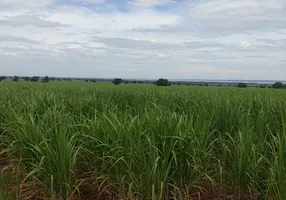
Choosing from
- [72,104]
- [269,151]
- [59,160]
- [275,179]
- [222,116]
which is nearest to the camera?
[275,179]

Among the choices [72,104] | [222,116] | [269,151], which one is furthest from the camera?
[72,104]

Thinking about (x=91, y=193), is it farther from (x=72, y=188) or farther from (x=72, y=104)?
(x=72, y=104)

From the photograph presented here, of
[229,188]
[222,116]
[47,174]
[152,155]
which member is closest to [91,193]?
[47,174]

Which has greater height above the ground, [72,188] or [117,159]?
[117,159]

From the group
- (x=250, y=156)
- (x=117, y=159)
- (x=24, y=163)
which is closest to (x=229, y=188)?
(x=250, y=156)

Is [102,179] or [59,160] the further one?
[102,179]

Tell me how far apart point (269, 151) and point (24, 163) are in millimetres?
2613

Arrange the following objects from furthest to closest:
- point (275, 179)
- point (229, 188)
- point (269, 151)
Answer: point (269, 151), point (229, 188), point (275, 179)

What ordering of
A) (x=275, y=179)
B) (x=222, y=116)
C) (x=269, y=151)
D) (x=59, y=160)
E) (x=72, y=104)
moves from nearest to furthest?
(x=275, y=179) < (x=59, y=160) < (x=269, y=151) < (x=222, y=116) < (x=72, y=104)

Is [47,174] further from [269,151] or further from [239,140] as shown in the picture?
[269,151]

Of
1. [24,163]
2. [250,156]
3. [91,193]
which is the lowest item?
[91,193]

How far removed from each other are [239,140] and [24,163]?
89.6 inches

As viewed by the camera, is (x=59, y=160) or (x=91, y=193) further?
(x=91, y=193)

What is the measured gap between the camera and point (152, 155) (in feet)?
9.80
